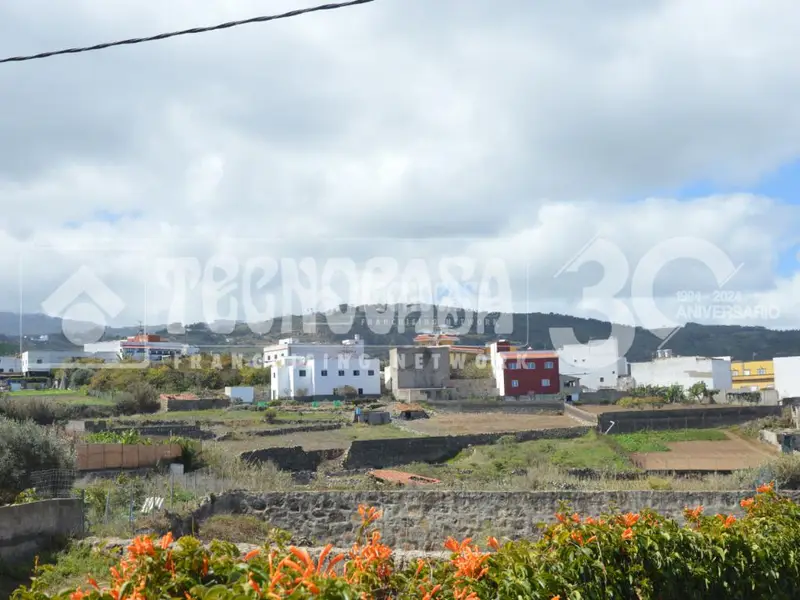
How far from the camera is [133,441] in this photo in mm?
19672

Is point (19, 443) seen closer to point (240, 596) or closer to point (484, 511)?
point (484, 511)

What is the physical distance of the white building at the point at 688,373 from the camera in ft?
204

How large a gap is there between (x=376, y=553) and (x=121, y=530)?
7.29 meters

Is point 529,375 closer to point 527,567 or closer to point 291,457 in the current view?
point 291,457

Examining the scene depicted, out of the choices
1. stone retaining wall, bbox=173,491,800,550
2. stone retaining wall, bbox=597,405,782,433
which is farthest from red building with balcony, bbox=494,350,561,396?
stone retaining wall, bbox=173,491,800,550

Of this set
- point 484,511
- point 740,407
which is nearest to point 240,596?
point 484,511

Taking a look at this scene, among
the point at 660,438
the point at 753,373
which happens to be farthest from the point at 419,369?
the point at 753,373

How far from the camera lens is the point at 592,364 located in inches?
2682

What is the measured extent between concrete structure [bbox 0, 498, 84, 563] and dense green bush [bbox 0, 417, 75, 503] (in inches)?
110

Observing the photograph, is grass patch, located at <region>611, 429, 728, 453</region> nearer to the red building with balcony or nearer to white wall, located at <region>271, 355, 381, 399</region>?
the red building with balcony

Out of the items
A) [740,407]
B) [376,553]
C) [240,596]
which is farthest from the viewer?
[740,407]

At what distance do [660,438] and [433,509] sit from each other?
2686 centimetres

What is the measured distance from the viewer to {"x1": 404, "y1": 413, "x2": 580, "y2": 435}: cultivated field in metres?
36.4

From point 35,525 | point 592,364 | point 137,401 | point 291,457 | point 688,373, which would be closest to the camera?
point 35,525
